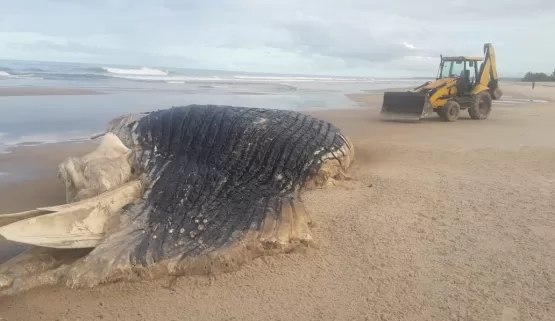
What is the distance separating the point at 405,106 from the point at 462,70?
2.61 m

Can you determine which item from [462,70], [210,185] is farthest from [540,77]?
[210,185]

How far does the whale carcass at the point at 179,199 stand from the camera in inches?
157

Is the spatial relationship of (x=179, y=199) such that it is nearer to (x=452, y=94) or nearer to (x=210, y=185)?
(x=210, y=185)

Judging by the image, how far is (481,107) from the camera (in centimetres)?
1434

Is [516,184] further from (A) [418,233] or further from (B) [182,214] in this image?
(B) [182,214]

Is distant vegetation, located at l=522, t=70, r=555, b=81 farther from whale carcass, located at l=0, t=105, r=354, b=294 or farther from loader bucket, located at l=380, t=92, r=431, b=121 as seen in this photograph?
whale carcass, located at l=0, t=105, r=354, b=294

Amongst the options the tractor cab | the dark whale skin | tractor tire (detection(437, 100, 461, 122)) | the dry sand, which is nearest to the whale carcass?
the dark whale skin

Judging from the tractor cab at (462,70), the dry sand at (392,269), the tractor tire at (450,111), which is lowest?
the dry sand at (392,269)

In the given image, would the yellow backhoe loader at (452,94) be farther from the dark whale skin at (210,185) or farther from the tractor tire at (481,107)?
the dark whale skin at (210,185)

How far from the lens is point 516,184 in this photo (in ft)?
18.0

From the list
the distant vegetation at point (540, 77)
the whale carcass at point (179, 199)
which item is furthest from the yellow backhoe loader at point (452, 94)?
the distant vegetation at point (540, 77)

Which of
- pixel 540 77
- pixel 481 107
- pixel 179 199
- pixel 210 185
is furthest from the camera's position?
pixel 540 77

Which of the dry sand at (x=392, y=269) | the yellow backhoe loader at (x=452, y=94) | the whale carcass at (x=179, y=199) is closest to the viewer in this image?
the dry sand at (x=392, y=269)

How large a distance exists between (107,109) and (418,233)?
475 inches
